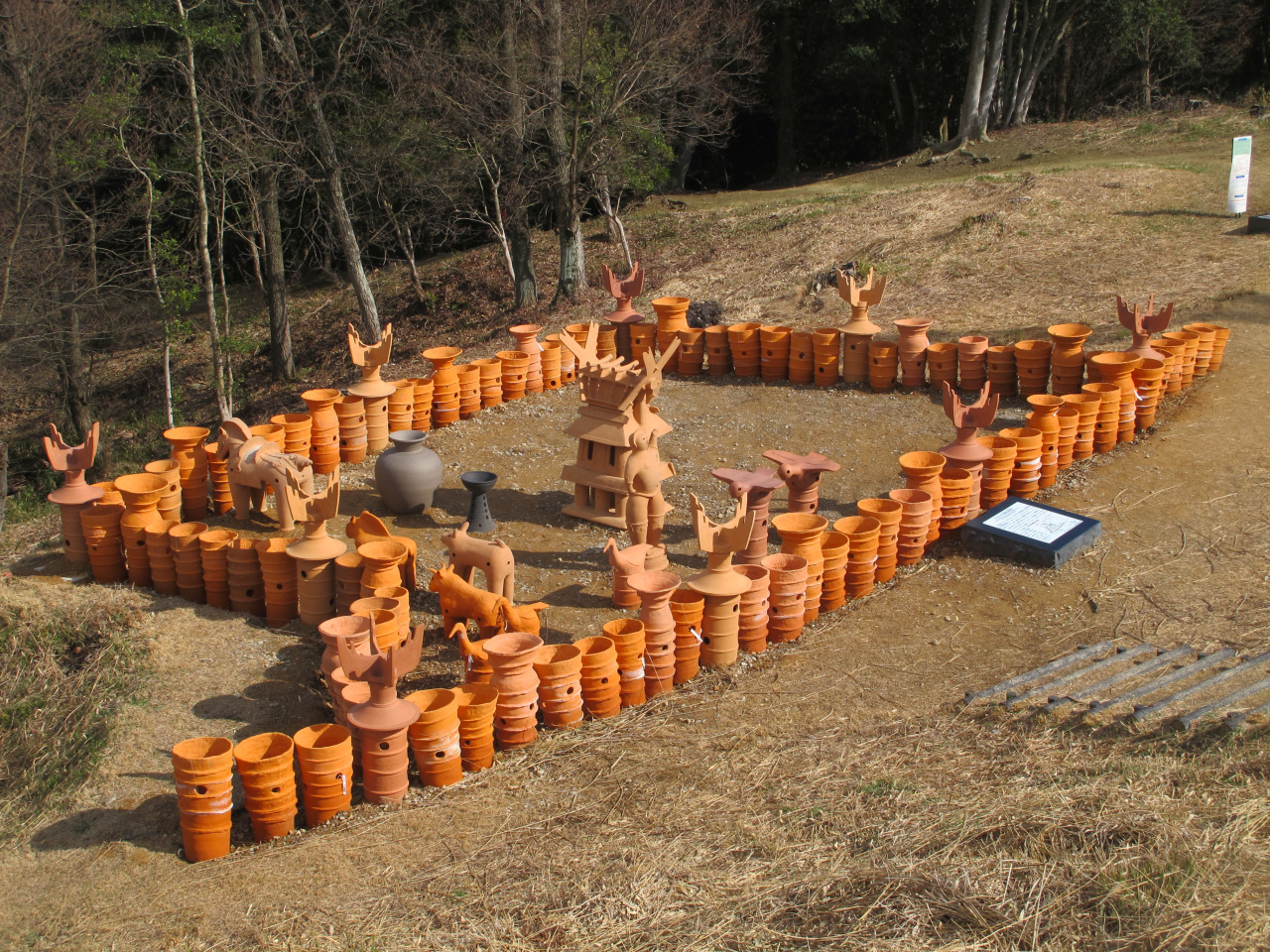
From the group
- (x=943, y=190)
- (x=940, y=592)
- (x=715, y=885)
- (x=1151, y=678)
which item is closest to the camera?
(x=715, y=885)

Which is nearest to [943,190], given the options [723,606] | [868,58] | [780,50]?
[868,58]

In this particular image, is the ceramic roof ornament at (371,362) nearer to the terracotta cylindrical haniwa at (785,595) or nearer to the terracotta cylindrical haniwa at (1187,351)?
the terracotta cylindrical haniwa at (785,595)

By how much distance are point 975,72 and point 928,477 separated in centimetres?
1665

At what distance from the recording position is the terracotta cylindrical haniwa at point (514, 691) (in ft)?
20.4

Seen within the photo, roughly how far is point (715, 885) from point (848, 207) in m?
15.1

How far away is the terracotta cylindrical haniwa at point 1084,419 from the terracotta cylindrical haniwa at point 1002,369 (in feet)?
4.65

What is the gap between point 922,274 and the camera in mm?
15133

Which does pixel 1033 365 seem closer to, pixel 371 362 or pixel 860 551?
pixel 860 551

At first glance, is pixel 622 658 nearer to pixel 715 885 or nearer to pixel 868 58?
pixel 715 885

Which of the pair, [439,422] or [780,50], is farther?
[780,50]

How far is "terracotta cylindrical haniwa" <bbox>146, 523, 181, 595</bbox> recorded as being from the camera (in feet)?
27.0

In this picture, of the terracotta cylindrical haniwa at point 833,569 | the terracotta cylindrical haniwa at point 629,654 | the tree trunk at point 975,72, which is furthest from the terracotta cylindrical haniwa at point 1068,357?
the tree trunk at point 975,72

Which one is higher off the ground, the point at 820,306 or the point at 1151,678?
the point at 820,306

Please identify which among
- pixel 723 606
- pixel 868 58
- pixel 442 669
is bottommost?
pixel 442 669
